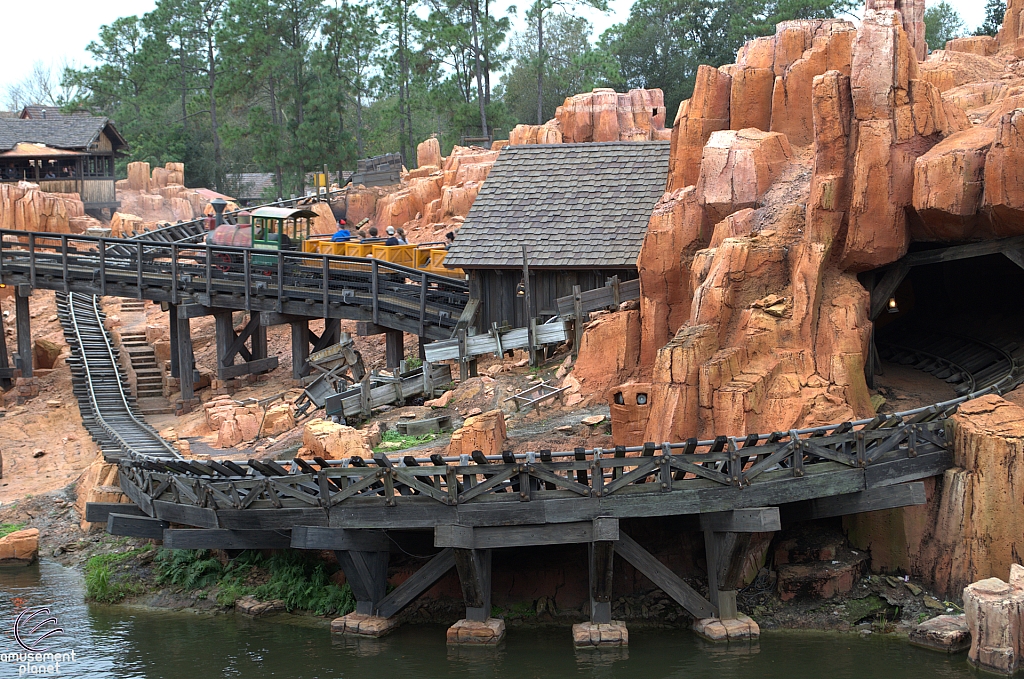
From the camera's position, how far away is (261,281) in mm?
31234

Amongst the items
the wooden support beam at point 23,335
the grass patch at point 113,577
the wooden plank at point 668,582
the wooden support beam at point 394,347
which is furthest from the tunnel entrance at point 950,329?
the wooden support beam at point 23,335

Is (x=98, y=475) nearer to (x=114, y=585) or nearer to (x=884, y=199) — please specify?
(x=114, y=585)

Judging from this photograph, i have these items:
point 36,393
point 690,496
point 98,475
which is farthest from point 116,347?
point 690,496

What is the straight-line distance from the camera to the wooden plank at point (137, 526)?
19.6 meters

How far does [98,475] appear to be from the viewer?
23.0 metres

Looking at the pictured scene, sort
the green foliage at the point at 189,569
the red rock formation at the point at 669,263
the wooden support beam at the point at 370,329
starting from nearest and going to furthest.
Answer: the green foliage at the point at 189,569, the red rock formation at the point at 669,263, the wooden support beam at the point at 370,329

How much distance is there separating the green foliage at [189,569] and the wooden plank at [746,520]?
8.28 meters

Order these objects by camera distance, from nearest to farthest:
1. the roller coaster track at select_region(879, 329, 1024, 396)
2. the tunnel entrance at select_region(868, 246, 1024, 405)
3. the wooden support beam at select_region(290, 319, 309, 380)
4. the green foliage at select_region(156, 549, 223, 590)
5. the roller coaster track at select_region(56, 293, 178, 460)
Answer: the green foliage at select_region(156, 549, 223, 590) → the roller coaster track at select_region(879, 329, 1024, 396) → the tunnel entrance at select_region(868, 246, 1024, 405) → the roller coaster track at select_region(56, 293, 178, 460) → the wooden support beam at select_region(290, 319, 309, 380)

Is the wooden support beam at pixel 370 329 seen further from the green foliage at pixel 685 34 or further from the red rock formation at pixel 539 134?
the green foliage at pixel 685 34

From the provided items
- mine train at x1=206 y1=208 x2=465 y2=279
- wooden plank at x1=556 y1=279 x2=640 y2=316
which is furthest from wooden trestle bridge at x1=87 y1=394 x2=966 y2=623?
mine train at x1=206 y1=208 x2=465 y2=279

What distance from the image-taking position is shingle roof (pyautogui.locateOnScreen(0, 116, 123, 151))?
5184 cm

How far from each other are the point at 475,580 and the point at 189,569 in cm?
Answer: 572

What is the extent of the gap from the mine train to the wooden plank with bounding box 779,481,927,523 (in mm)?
15376

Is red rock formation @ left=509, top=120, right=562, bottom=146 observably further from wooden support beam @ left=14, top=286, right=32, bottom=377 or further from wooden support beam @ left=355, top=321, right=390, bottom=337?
wooden support beam @ left=14, top=286, right=32, bottom=377
